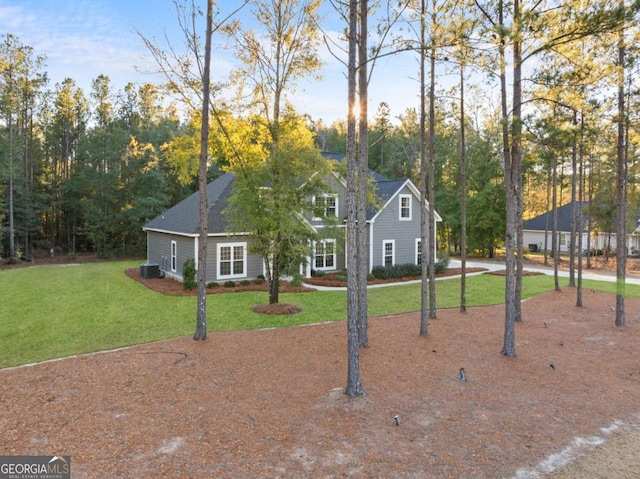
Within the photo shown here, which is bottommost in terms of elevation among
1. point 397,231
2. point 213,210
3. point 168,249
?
point 168,249

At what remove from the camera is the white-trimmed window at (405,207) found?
22.5 meters

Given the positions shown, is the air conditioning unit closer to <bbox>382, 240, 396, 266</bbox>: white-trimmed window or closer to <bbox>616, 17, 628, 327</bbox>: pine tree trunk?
<bbox>382, 240, 396, 266</bbox>: white-trimmed window

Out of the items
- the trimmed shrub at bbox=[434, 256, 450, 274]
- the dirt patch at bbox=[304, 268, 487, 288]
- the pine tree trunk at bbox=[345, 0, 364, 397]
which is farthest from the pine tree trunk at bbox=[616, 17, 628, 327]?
the trimmed shrub at bbox=[434, 256, 450, 274]

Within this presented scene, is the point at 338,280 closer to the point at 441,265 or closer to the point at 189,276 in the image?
the point at 189,276

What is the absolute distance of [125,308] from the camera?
43.3 ft

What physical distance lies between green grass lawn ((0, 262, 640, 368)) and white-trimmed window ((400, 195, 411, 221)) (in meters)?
4.31

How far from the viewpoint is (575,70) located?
351 inches

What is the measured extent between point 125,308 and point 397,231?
46.5ft

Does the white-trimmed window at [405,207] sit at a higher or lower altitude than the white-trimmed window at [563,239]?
higher

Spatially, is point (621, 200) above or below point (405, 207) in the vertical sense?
below

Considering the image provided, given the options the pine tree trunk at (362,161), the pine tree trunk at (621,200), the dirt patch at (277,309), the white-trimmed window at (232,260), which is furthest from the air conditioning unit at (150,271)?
the pine tree trunk at (621,200)

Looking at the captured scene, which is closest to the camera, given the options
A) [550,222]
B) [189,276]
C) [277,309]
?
[277,309]

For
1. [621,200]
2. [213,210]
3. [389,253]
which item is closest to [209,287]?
[213,210]

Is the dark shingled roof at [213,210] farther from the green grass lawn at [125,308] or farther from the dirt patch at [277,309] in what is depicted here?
the dirt patch at [277,309]
